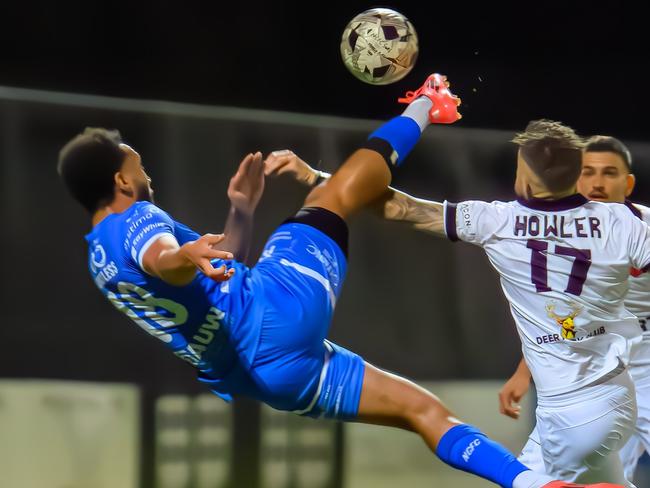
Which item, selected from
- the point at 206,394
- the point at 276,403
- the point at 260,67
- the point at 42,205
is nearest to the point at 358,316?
the point at 206,394

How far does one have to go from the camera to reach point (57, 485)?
395 cm

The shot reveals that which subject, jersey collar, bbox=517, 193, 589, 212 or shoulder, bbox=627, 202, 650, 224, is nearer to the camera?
jersey collar, bbox=517, 193, 589, 212

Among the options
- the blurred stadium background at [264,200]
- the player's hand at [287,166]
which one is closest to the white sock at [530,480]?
the player's hand at [287,166]

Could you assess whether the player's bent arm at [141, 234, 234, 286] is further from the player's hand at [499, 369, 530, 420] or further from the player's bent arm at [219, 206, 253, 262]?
the player's hand at [499, 369, 530, 420]

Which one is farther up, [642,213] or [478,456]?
[642,213]

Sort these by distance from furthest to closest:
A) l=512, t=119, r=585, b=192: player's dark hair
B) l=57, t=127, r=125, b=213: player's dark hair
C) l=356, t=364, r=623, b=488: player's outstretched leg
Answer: l=512, t=119, r=585, b=192: player's dark hair < l=57, t=127, r=125, b=213: player's dark hair < l=356, t=364, r=623, b=488: player's outstretched leg

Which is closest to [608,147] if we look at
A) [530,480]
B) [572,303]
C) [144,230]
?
[572,303]

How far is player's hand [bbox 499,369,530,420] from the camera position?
9.78ft

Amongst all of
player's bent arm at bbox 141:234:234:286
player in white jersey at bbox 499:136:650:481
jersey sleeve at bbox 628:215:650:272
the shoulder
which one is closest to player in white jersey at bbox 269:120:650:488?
jersey sleeve at bbox 628:215:650:272

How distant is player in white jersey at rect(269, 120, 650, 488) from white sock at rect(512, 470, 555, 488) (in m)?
0.35

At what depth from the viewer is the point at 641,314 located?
3295 millimetres

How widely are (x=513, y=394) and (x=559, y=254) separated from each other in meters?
0.58

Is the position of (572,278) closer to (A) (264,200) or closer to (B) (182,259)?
(B) (182,259)

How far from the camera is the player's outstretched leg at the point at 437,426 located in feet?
7.89
